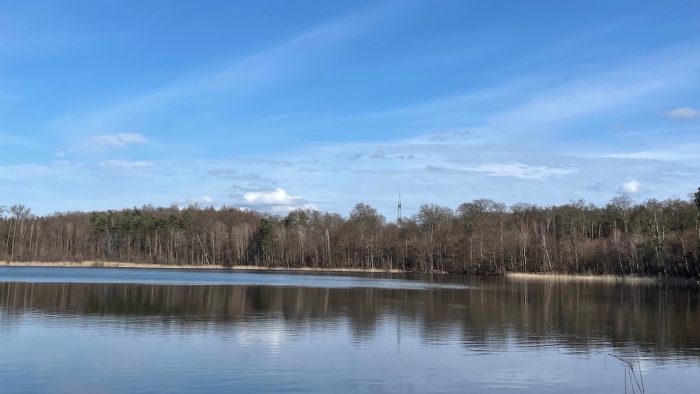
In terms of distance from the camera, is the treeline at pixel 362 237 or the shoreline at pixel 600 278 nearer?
the shoreline at pixel 600 278

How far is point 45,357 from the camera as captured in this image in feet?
58.9

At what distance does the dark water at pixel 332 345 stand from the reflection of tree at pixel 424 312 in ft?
0.36

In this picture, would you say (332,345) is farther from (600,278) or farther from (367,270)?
(367,270)

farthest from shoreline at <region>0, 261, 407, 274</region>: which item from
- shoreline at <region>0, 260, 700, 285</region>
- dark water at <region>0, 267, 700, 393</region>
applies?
dark water at <region>0, 267, 700, 393</region>

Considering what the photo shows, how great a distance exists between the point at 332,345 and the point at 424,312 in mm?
12559

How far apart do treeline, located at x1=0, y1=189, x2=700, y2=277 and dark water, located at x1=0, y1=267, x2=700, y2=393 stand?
50835mm

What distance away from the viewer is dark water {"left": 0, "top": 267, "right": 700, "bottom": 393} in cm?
1585

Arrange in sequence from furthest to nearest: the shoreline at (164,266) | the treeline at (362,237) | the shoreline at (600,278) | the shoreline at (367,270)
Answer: the shoreline at (164,266) < the treeline at (362,237) < the shoreline at (367,270) < the shoreline at (600,278)

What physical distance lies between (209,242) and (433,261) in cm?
4282

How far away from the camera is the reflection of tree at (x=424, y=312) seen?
82.8ft

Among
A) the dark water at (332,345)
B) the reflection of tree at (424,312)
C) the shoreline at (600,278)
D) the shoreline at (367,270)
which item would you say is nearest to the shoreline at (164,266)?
the shoreline at (367,270)

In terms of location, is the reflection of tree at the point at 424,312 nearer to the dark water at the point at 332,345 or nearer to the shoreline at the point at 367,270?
the dark water at the point at 332,345

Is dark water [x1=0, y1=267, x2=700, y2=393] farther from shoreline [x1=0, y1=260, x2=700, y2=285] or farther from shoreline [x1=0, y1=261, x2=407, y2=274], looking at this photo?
shoreline [x1=0, y1=261, x2=407, y2=274]

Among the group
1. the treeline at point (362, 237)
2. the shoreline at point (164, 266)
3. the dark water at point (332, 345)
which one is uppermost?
the treeline at point (362, 237)
